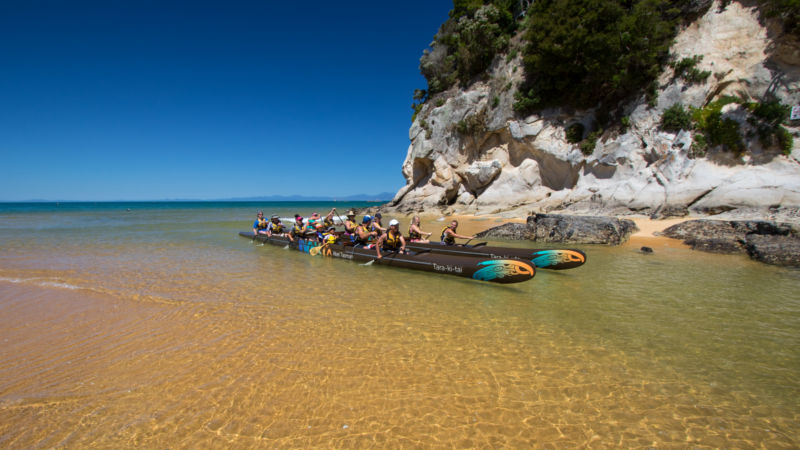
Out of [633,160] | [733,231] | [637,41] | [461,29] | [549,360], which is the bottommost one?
[549,360]

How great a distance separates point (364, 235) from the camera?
1206 centimetres

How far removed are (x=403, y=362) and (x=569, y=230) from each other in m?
12.7

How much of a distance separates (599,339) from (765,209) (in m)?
16.8

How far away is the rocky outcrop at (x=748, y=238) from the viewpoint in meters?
9.94

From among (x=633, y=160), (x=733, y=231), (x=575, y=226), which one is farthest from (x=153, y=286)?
(x=633, y=160)

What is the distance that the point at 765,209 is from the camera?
15.1 metres

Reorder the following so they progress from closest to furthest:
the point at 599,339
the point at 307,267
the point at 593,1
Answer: the point at 599,339
the point at 307,267
the point at 593,1

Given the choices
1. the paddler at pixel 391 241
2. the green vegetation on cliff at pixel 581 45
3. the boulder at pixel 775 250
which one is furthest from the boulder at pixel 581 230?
the green vegetation on cliff at pixel 581 45

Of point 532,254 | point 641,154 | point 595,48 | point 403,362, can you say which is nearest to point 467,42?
point 595,48

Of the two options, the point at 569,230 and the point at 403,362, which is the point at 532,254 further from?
the point at 403,362

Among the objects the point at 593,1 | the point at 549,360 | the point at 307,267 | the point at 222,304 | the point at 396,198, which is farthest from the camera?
the point at 396,198

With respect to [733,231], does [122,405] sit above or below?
below

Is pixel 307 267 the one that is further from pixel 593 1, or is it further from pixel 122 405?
pixel 593 1

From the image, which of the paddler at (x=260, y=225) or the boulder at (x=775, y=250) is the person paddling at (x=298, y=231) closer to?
the paddler at (x=260, y=225)
